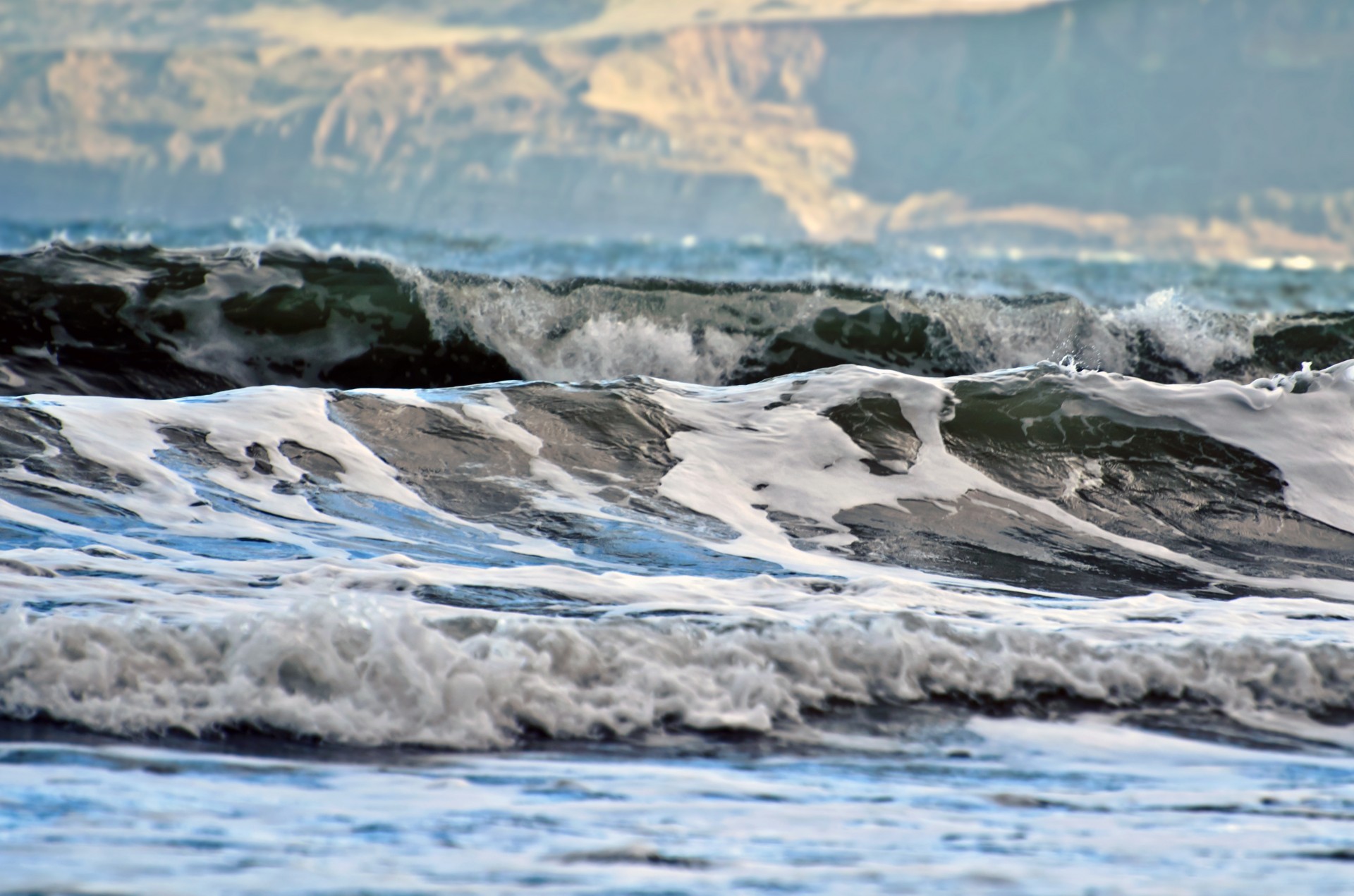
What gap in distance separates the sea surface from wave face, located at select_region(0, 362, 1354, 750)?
0.02 metres

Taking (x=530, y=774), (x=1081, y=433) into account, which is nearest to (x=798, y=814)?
(x=530, y=774)

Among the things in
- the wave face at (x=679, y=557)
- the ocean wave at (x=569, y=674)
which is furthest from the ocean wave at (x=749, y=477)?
the ocean wave at (x=569, y=674)

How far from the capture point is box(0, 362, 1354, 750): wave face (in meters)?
3.30

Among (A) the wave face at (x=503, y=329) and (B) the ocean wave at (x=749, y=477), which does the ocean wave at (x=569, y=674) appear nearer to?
(B) the ocean wave at (x=749, y=477)

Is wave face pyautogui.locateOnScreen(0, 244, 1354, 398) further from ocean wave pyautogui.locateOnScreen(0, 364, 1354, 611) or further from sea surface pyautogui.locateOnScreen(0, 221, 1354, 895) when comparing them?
ocean wave pyautogui.locateOnScreen(0, 364, 1354, 611)

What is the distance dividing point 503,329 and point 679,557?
5.09 m

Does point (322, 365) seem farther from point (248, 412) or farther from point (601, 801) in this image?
point (601, 801)

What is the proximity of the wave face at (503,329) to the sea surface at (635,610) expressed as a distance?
0.05 meters

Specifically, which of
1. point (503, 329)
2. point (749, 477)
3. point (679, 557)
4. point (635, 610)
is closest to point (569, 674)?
point (635, 610)

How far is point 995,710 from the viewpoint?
3.55 meters

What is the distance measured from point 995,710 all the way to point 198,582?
8.53 feet

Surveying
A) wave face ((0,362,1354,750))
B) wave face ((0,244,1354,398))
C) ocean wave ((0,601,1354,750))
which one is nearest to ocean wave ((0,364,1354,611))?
wave face ((0,362,1354,750))

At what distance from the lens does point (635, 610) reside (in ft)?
13.2

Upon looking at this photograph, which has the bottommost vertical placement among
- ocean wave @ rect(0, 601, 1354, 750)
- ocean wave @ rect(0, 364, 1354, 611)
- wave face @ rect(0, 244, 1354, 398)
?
ocean wave @ rect(0, 601, 1354, 750)
